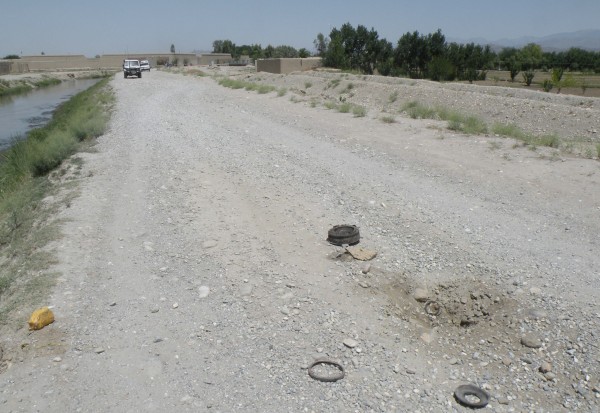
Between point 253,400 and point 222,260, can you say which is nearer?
point 253,400

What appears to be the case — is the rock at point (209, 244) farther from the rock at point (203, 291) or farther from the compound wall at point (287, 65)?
the compound wall at point (287, 65)

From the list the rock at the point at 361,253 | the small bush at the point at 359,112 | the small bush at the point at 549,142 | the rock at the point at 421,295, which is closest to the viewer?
A: the rock at the point at 421,295

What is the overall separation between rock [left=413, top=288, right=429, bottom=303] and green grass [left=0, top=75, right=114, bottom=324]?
432cm

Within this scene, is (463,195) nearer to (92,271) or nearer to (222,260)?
(222,260)

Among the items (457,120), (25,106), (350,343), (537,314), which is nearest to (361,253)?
(350,343)

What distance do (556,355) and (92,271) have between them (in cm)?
542

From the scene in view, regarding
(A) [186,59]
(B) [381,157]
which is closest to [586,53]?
(B) [381,157]

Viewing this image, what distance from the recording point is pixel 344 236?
7.06 metres

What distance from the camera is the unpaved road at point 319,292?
4.52 m

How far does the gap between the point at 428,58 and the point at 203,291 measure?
190 feet

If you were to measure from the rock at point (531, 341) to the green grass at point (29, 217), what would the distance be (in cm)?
522

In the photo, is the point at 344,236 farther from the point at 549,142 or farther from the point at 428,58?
the point at 428,58

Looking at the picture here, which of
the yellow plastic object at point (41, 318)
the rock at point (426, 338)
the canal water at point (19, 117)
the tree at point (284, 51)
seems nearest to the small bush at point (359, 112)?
the rock at point (426, 338)

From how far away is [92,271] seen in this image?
669cm
